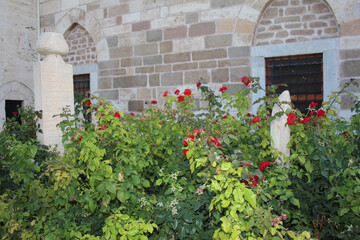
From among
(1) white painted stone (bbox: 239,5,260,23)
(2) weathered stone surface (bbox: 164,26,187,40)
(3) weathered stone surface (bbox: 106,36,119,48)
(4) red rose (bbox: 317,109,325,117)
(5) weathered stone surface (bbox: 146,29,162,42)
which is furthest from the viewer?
(3) weathered stone surface (bbox: 106,36,119,48)

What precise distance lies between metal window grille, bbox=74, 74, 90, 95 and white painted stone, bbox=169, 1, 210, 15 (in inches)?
96.1

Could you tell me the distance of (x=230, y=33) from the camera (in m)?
4.94

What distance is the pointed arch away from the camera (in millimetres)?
6195

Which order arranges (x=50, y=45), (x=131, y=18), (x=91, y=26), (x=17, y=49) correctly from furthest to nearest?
(x=17, y=49) < (x=91, y=26) < (x=131, y=18) < (x=50, y=45)

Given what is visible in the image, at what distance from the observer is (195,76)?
5.23m

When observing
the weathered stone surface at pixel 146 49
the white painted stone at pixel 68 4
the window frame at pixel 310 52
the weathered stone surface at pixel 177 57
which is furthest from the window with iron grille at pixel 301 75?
the white painted stone at pixel 68 4

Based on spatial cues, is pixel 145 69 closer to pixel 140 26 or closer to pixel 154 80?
pixel 154 80

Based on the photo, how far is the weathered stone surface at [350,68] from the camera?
4219 mm

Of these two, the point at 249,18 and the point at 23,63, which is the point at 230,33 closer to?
the point at 249,18

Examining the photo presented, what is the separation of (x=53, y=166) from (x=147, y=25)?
4127 mm

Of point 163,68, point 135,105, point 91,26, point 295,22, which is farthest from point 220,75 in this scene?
point 91,26

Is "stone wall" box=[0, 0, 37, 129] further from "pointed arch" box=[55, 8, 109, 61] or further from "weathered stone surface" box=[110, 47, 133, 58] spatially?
"weathered stone surface" box=[110, 47, 133, 58]

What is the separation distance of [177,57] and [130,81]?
3.64 feet

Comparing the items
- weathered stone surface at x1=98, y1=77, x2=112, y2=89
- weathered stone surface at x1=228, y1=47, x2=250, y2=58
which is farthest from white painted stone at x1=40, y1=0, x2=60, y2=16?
weathered stone surface at x1=228, y1=47, x2=250, y2=58
